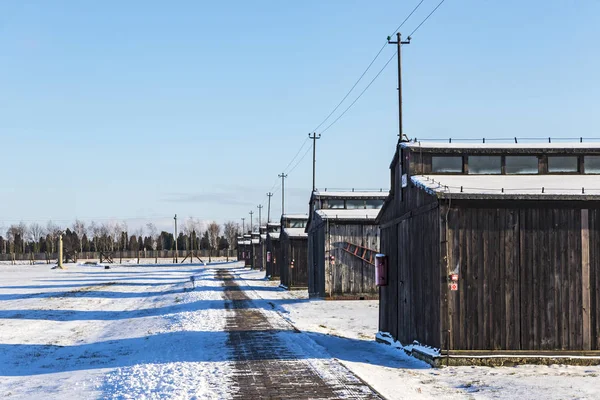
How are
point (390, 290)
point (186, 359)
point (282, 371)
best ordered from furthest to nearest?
point (390, 290) → point (186, 359) → point (282, 371)

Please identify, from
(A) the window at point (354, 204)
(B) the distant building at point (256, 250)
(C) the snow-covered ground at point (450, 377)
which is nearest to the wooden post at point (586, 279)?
(C) the snow-covered ground at point (450, 377)

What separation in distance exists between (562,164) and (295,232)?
104 feet

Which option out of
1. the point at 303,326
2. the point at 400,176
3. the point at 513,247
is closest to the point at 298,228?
the point at 303,326

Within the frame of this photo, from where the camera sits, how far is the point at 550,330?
1647 cm

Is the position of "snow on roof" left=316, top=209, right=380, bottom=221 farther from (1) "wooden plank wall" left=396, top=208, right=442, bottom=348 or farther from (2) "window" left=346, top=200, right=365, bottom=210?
(1) "wooden plank wall" left=396, top=208, right=442, bottom=348

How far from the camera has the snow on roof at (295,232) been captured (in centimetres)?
4912

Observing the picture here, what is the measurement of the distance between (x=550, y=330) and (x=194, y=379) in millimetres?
8283

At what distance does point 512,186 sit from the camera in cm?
1773

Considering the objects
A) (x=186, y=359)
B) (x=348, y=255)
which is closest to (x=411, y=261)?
(x=186, y=359)

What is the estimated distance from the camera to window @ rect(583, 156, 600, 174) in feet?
65.9

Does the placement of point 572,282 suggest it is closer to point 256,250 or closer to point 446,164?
point 446,164

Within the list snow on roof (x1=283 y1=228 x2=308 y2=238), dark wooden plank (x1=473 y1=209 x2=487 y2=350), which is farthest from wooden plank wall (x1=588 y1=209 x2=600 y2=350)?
snow on roof (x1=283 y1=228 x2=308 y2=238)

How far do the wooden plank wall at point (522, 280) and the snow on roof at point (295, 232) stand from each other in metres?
31.7

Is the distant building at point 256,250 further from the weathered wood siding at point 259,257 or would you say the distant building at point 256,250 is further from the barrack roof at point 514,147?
the barrack roof at point 514,147
